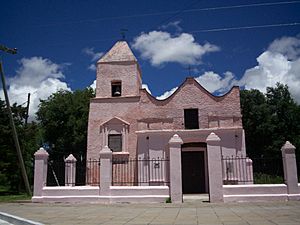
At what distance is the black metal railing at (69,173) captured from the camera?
16.4 m

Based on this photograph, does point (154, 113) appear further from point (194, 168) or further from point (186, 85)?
point (194, 168)

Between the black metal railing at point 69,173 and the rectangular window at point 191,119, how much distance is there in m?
6.12

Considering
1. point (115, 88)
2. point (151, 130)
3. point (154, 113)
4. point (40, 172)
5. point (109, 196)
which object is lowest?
point (109, 196)

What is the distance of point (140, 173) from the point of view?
63.4 ft

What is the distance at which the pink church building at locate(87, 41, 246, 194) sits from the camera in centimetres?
1973

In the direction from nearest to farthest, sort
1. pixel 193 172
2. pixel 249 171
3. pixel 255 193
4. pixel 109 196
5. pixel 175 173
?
pixel 255 193 < pixel 175 173 < pixel 109 196 < pixel 249 171 < pixel 193 172

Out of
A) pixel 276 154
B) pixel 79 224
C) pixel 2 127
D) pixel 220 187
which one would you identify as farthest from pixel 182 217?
pixel 276 154

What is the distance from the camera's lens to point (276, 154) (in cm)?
3519

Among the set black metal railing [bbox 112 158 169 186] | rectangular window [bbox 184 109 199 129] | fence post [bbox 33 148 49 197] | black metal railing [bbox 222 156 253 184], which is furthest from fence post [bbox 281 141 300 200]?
fence post [bbox 33 148 49 197]

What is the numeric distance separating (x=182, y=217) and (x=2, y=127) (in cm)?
1637

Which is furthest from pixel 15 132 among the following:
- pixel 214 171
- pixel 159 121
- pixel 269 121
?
pixel 269 121

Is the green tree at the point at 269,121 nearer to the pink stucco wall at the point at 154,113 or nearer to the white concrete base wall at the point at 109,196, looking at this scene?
the pink stucco wall at the point at 154,113

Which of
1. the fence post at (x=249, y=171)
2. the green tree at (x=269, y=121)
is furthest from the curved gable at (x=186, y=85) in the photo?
the green tree at (x=269, y=121)

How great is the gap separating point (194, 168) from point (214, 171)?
6400 millimetres
